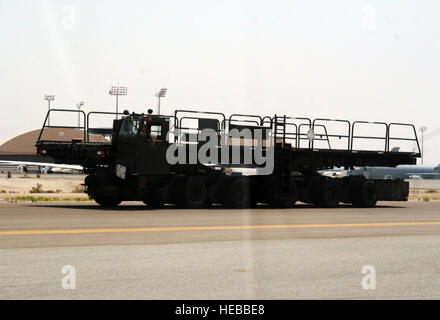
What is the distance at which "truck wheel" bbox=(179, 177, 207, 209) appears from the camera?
23.6 m

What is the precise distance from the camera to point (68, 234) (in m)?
13.5

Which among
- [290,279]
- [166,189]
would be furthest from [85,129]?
[290,279]

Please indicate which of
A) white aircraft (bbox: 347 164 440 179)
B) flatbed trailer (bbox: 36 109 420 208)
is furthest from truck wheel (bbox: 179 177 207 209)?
white aircraft (bbox: 347 164 440 179)

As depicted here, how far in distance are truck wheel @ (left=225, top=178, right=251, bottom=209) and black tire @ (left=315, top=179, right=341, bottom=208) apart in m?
3.31

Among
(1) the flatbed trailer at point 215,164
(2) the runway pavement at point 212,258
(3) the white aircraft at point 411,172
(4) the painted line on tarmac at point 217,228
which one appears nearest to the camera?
(2) the runway pavement at point 212,258

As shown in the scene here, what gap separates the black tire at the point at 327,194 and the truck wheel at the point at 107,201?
8047 millimetres

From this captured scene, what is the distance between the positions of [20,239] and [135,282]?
16.1ft

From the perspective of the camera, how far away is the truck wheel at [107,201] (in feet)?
77.4

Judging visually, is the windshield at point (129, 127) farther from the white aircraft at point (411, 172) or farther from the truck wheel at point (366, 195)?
the white aircraft at point (411, 172)

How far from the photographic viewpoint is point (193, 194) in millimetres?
24016

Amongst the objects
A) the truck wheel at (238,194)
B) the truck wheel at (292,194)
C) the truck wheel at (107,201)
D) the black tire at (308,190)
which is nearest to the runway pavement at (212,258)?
the truck wheel at (107,201)

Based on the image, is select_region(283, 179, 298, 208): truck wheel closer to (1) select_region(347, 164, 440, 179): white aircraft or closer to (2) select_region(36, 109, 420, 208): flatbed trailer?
(2) select_region(36, 109, 420, 208): flatbed trailer

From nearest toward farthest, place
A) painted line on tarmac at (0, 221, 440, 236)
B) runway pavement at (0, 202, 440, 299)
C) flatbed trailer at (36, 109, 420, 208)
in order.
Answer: runway pavement at (0, 202, 440, 299)
painted line on tarmac at (0, 221, 440, 236)
flatbed trailer at (36, 109, 420, 208)

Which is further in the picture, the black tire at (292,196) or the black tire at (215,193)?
the black tire at (292,196)
